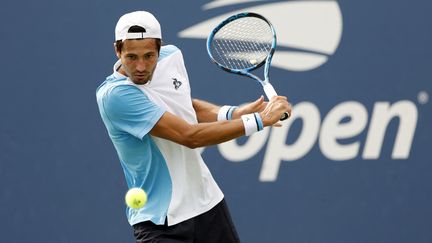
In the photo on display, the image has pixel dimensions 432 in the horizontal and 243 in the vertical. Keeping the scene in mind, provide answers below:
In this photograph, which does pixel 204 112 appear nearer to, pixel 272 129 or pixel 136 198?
pixel 136 198

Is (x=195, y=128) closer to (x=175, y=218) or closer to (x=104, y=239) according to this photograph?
(x=175, y=218)

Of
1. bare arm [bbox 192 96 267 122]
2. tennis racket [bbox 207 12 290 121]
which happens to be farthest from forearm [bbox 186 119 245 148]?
tennis racket [bbox 207 12 290 121]

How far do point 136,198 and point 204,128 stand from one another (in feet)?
1.32

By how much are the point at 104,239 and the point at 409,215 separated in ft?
6.36

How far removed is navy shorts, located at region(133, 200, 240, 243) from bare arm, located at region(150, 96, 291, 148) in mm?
381

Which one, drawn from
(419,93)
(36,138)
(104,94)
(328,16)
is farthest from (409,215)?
(104,94)

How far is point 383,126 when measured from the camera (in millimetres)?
6539

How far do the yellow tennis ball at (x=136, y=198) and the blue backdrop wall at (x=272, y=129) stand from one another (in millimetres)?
1928

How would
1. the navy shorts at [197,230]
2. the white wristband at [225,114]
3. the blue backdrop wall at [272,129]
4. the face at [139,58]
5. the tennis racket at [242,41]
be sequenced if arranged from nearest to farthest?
the face at [139,58] < the navy shorts at [197,230] < the white wristband at [225,114] < the tennis racket at [242,41] < the blue backdrop wall at [272,129]

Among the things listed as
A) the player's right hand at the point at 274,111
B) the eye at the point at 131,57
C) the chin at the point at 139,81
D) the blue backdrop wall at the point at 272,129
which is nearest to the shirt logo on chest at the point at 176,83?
the chin at the point at 139,81

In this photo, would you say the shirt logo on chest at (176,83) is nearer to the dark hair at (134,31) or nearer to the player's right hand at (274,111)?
the dark hair at (134,31)

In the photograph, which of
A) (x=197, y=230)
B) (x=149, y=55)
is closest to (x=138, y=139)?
(x=149, y=55)

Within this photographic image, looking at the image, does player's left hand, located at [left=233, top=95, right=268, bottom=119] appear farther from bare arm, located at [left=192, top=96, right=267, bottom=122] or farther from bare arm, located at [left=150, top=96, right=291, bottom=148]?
bare arm, located at [left=150, top=96, right=291, bottom=148]

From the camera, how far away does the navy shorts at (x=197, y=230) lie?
175 inches
